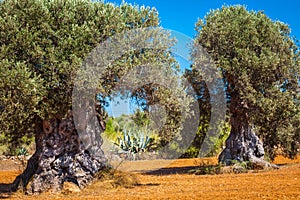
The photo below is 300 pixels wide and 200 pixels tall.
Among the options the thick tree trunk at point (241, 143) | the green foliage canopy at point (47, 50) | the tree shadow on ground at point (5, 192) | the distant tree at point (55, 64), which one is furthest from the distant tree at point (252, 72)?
the tree shadow on ground at point (5, 192)

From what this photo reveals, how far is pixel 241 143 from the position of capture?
690 inches

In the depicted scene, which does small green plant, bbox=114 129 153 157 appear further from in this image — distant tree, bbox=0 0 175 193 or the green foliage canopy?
the green foliage canopy


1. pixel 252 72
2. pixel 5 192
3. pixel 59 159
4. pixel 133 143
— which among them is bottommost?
pixel 5 192

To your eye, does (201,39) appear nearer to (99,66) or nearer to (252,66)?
(252,66)

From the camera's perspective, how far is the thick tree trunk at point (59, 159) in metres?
12.0

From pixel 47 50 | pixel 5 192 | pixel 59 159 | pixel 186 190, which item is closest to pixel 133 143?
pixel 5 192

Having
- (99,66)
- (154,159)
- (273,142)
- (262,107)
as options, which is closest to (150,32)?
(99,66)

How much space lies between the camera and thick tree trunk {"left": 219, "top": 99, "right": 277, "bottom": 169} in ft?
57.0

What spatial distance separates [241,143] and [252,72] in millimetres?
3199

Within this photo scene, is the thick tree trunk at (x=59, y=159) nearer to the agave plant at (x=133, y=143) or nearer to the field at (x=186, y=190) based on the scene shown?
the field at (x=186, y=190)

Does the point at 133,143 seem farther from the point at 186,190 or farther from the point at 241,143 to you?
the point at 186,190

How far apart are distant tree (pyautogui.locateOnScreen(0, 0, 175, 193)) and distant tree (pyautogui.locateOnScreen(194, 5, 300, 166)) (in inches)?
176

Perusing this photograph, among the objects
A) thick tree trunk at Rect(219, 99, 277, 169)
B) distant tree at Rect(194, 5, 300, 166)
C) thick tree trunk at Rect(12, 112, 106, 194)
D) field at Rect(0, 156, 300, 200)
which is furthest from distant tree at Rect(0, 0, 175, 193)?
thick tree trunk at Rect(219, 99, 277, 169)

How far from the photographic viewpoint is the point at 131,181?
13336mm
